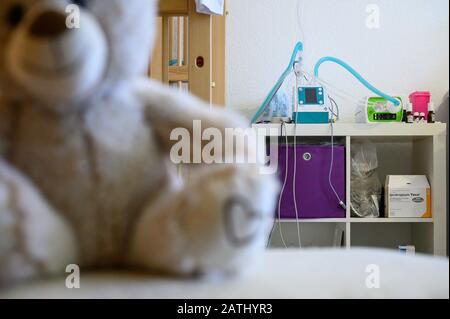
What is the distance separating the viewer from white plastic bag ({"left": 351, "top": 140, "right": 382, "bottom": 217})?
1854 millimetres

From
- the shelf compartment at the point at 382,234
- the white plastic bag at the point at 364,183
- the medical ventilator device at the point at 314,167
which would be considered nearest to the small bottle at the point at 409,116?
the medical ventilator device at the point at 314,167

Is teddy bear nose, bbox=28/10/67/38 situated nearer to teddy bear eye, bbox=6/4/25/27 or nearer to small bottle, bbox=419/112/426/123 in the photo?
teddy bear eye, bbox=6/4/25/27

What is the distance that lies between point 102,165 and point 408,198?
1.58 meters

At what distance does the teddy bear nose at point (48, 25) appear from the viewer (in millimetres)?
360

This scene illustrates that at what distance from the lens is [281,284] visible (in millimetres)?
378

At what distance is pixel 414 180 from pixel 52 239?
164cm

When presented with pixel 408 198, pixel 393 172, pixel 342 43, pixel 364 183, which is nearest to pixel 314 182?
pixel 364 183

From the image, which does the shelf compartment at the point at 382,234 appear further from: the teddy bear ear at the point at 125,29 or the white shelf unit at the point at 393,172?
the teddy bear ear at the point at 125,29

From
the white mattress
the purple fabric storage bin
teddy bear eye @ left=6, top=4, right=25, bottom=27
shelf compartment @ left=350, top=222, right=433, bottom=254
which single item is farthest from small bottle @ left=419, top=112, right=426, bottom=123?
teddy bear eye @ left=6, top=4, right=25, bottom=27

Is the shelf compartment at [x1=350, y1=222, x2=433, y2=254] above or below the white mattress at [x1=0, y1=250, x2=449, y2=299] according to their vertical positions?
below

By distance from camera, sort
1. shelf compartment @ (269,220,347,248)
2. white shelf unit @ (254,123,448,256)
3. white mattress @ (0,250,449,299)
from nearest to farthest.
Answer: white mattress @ (0,250,449,299) < white shelf unit @ (254,123,448,256) < shelf compartment @ (269,220,347,248)

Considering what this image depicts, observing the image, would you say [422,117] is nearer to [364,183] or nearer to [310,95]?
[364,183]

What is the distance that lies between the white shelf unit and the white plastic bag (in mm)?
41
